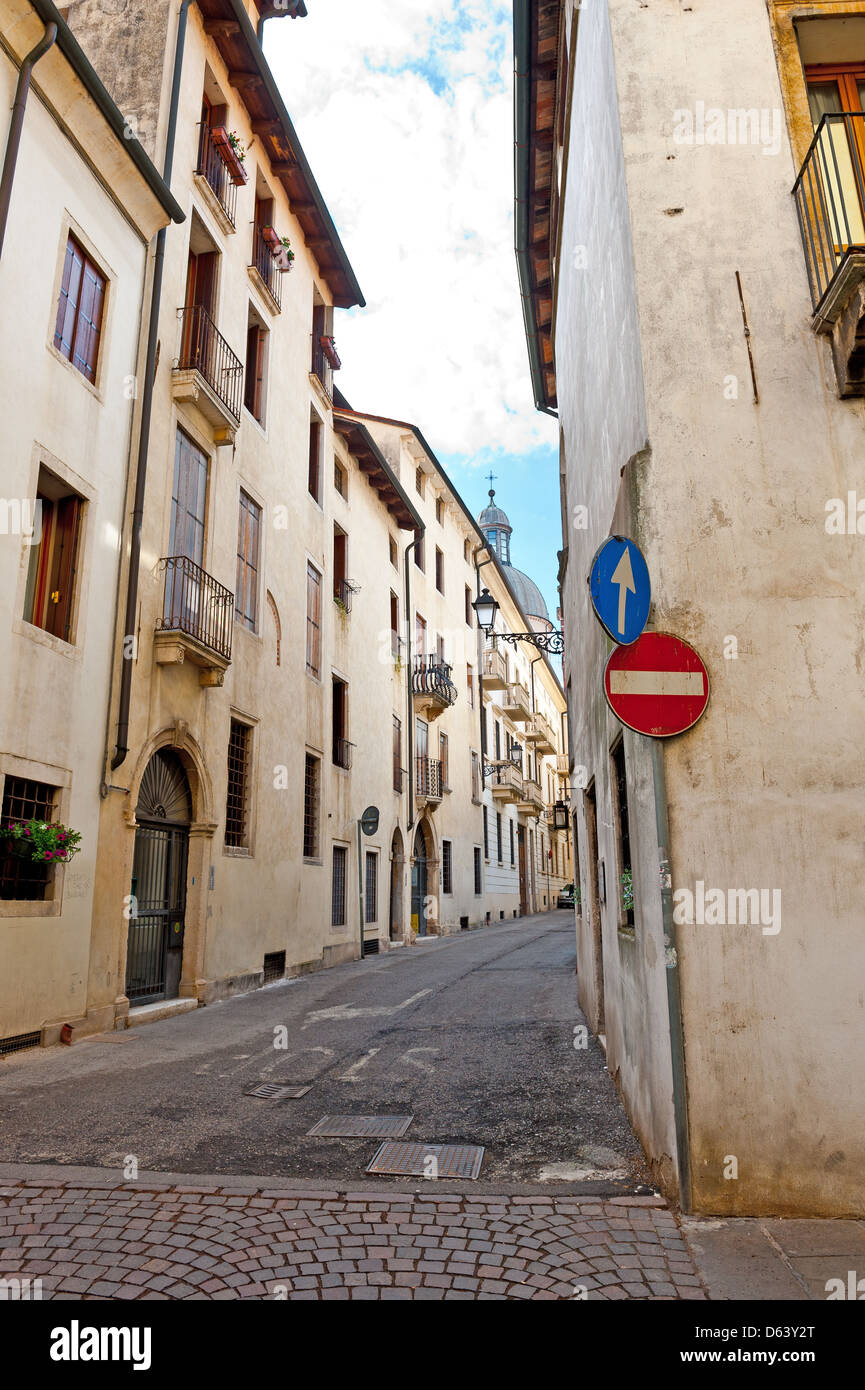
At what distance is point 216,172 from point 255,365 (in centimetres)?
293

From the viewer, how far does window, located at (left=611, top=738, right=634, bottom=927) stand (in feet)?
20.1

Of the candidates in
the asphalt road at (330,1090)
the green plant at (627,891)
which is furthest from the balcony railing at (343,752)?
the green plant at (627,891)

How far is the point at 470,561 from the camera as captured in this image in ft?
116

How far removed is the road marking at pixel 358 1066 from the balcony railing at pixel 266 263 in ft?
42.6

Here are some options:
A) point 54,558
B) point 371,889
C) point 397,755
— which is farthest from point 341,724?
point 54,558

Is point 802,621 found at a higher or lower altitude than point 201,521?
lower

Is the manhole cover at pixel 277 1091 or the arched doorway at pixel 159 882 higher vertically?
the arched doorway at pixel 159 882

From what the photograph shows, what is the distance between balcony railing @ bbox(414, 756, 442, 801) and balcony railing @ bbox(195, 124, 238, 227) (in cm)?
1532

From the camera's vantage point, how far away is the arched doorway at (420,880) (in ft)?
85.9

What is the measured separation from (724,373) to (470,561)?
30.5 meters

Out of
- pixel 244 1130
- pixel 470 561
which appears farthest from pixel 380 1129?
pixel 470 561

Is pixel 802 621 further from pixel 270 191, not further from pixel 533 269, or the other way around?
pixel 270 191

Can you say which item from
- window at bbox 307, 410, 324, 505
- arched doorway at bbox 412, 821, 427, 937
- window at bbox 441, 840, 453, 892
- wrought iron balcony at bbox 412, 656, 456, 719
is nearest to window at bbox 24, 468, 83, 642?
window at bbox 307, 410, 324, 505

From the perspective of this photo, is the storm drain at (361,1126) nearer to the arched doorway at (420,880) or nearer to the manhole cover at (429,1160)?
the manhole cover at (429,1160)
